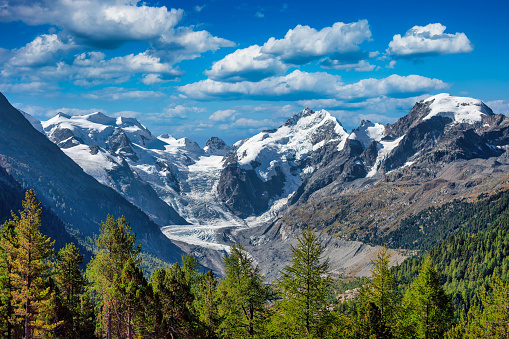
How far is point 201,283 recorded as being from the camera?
68.1 metres

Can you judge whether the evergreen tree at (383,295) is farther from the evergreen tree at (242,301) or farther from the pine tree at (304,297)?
the evergreen tree at (242,301)

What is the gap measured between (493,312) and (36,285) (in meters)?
50.6

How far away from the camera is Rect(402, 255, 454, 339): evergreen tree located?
54947 millimetres

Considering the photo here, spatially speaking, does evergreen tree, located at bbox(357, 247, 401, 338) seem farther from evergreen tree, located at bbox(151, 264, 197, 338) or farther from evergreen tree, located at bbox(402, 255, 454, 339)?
evergreen tree, located at bbox(151, 264, 197, 338)

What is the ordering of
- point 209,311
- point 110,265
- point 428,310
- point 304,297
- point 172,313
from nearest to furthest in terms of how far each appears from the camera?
point 304,297 → point 172,313 → point 428,310 → point 110,265 → point 209,311

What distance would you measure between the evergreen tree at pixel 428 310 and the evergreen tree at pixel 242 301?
→ 56.1 feet

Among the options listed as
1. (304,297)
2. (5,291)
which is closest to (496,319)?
(304,297)

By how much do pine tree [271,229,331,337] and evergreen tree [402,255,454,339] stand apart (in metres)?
15.1

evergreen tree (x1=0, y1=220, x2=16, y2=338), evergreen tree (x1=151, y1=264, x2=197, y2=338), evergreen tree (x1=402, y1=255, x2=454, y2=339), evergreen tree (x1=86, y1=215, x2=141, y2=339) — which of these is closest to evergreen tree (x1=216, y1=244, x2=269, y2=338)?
evergreen tree (x1=151, y1=264, x2=197, y2=338)

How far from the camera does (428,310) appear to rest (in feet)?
183

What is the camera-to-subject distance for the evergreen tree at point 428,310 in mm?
54947

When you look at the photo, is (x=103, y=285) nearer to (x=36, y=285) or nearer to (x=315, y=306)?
(x=36, y=285)

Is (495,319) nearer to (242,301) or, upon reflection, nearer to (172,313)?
(242,301)

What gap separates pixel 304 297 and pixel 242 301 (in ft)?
29.2
